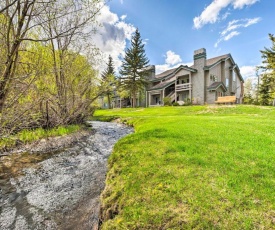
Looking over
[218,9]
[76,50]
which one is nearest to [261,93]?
[218,9]

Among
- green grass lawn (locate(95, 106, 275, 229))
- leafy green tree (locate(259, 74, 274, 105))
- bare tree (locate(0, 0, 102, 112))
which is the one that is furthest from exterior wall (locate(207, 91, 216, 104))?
bare tree (locate(0, 0, 102, 112))

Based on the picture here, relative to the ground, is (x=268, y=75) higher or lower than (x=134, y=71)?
lower

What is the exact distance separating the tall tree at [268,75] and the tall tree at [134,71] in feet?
65.4

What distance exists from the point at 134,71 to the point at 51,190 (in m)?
32.4

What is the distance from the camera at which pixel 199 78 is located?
1126 inches

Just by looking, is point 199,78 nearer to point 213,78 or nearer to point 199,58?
point 213,78

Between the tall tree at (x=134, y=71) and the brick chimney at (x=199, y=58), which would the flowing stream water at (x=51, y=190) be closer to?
the brick chimney at (x=199, y=58)

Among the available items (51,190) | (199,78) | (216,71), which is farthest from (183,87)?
(51,190)

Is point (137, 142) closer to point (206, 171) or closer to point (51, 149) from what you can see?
point (206, 171)

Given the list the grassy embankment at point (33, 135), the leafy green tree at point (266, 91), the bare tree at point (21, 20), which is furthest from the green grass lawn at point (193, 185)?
the leafy green tree at point (266, 91)

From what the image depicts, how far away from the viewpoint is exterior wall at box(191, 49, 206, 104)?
28.2 m

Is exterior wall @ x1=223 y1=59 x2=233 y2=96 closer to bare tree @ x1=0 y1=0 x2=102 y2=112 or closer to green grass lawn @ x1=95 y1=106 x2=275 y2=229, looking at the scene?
green grass lawn @ x1=95 y1=106 x2=275 y2=229

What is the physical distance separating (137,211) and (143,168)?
1.21 meters

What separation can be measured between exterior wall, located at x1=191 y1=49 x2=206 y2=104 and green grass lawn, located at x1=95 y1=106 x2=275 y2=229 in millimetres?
24121
